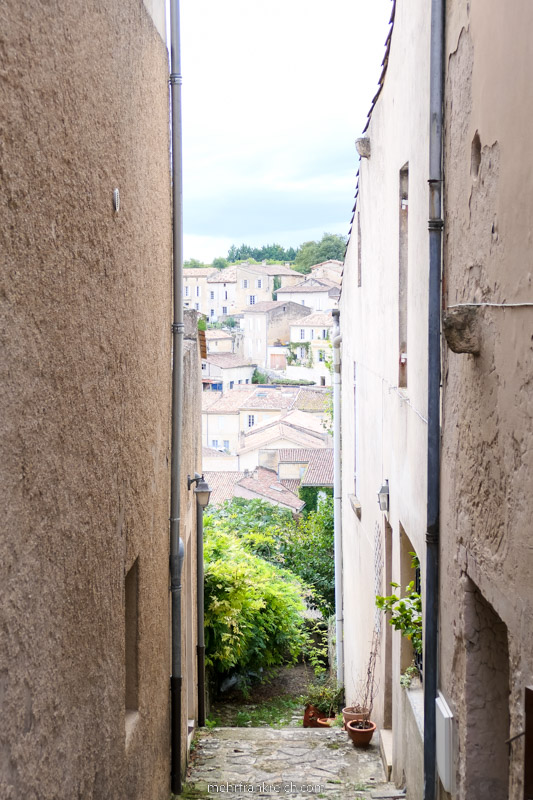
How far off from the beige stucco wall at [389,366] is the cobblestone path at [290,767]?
18.1 inches

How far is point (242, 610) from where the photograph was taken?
38.9 ft

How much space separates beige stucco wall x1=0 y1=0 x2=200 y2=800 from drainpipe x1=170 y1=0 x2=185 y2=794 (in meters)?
1.10

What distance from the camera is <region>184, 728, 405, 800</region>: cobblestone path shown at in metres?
7.34

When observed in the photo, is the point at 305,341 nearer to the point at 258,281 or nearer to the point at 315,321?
the point at 315,321

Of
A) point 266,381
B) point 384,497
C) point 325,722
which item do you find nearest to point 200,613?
point 325,722

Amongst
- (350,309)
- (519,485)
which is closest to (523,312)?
(519,485)

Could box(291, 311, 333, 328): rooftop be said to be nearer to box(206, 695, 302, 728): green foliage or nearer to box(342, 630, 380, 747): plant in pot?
box(206, 695, 302, 728): green foliage

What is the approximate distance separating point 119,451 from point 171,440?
2.67 m

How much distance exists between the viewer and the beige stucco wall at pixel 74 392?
8.70 ft

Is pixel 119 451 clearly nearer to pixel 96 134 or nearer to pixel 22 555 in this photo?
pixel 96 134

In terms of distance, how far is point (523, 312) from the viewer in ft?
9.91

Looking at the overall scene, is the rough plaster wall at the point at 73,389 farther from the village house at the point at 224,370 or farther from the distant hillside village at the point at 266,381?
the village house at the point at 224,370

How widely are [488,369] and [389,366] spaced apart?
3910mm

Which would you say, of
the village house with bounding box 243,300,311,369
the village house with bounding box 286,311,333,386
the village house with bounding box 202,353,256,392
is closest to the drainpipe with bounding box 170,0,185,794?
the village house with bounding box 202,353,256,392
